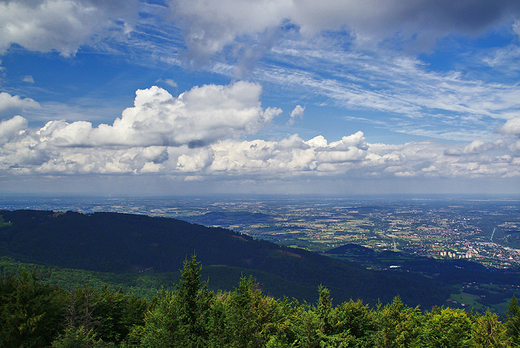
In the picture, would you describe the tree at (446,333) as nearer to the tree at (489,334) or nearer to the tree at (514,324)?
the tree at (489,334)

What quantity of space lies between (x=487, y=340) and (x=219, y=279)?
177345 mm

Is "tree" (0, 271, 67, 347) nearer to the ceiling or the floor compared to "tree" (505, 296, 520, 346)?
nearer to the ceiling

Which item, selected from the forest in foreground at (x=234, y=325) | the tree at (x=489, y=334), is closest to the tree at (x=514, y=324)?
the forest in foreground at (x=234, y=325)

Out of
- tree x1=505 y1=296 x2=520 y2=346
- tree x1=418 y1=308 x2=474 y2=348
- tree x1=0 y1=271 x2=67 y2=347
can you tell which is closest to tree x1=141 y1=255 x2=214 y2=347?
tree x1=0 y1=271 x2=67 y2=347

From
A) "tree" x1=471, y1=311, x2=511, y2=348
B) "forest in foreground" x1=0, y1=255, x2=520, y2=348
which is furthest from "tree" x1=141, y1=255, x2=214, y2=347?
"tree" x1=471, y1=311, x2=511, y2=348

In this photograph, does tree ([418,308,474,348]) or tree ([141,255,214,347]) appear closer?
tree ([141,255,214,347])

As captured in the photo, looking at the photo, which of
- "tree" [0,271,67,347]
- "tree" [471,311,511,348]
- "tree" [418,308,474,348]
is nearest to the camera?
"tree" [0,271,67,347]

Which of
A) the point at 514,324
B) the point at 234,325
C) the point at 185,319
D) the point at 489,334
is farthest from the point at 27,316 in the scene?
the point at 514,324

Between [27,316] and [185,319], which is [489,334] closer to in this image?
[185,319]

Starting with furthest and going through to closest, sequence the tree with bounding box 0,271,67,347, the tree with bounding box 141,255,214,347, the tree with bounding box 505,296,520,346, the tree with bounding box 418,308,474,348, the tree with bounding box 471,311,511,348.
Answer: the tree with bounding box 505,296,520,346 → the tree with bounding box 418,308,474,348 → the tree with bounding box 471,311,511,348 → the tree with bounding box 141,255,214,347 → the tree with bounding box 0,271,67,347

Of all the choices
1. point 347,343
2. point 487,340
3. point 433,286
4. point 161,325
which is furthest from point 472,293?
point 161,325

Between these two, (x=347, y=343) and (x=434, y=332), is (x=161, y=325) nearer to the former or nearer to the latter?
(x=347, y=343)

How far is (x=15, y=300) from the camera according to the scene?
32188 millimetres

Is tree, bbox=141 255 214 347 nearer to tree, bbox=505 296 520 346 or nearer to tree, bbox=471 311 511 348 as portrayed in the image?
tree, bbox=471 311 511 348
